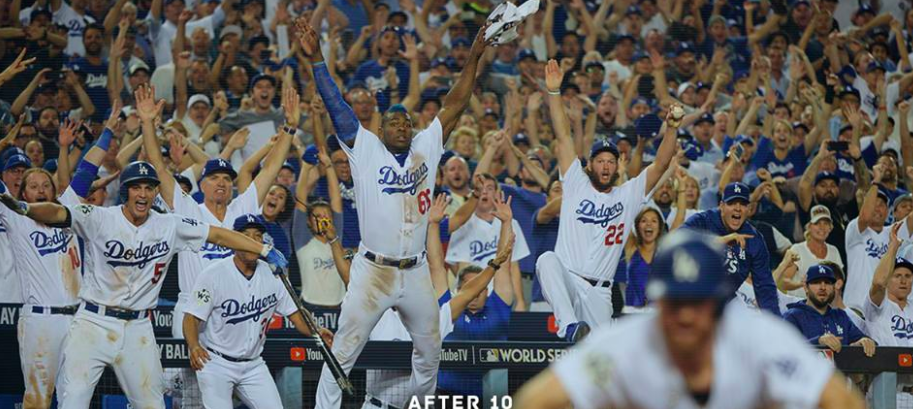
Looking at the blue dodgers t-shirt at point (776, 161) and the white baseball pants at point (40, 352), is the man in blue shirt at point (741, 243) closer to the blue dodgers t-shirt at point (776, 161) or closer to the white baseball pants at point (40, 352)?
the blue dodgers t-shirt at point (776, 161)

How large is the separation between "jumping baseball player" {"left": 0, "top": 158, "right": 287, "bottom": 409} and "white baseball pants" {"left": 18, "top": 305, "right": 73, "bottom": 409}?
23.1 inches

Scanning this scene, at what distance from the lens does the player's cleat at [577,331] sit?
25.1 ft

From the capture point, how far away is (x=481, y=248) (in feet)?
30.8

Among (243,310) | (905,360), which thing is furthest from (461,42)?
(905,360)

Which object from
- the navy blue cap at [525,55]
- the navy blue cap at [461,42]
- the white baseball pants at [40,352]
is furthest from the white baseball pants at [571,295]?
the navy blue cap at [461,42]

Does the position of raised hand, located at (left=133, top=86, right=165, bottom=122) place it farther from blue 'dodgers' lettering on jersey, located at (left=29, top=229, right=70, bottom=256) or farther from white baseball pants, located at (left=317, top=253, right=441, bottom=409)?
white baseball pants, located at (left=317, top=253, right=441, bottom=409)

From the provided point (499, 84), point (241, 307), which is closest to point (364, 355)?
point (241, 307)

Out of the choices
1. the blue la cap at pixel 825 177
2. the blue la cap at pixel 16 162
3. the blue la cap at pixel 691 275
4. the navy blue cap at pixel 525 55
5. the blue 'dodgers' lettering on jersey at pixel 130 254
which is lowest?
the blue 'dodgers' lettering on jersey at pixel 130 254

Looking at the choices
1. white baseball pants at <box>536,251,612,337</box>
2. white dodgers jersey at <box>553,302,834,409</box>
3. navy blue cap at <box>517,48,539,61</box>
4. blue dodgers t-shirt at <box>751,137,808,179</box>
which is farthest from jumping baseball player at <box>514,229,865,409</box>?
navy blue cap at <box>517,48,539,61</box>

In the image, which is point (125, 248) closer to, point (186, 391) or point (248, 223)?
point (248, 223)

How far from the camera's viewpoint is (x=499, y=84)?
1203 cm

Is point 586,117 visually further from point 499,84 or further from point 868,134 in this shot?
point 868,134

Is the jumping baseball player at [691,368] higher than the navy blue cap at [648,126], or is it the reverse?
the navy blue cap at [648,126]

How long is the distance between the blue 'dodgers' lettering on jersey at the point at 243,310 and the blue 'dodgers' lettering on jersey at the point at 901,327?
4142 millimetres
